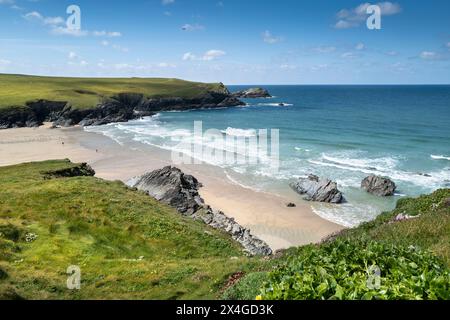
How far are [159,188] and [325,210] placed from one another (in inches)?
777

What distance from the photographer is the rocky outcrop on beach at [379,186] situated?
50.6 metres

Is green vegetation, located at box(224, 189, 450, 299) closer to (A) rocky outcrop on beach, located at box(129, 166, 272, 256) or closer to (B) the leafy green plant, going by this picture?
(B) the leafy green plant

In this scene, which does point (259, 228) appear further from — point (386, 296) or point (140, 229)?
point (386, 296)

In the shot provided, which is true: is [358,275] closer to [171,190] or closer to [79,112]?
[171,190]

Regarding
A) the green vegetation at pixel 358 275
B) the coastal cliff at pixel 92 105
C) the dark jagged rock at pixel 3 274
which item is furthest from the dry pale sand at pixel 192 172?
the green vegetation at pixel 358 275

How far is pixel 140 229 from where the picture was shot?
2928 cm

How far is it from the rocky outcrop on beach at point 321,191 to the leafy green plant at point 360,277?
129ft

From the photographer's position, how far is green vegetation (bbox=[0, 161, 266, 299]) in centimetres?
1861

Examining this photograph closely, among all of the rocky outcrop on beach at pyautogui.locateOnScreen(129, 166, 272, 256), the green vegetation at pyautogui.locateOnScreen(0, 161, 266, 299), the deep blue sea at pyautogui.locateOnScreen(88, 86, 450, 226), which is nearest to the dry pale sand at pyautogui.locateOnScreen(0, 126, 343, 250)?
the deep blue sea at pyautogui.locateOnScreen(88, 86, 450, 226)

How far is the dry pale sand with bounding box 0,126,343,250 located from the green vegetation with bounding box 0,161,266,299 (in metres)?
9.75

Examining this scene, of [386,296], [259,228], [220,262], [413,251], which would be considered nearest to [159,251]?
[220,262]

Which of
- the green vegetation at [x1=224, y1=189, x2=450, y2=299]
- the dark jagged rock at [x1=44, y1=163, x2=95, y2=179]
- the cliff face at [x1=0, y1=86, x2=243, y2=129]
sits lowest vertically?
the dark jagged rock at [x1=44, y1=163, x2=95, y2=179]

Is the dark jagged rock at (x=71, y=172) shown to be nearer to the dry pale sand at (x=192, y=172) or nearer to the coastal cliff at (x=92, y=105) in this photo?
the dry pale sand at (x=192, y=172)

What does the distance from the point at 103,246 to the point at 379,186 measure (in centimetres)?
3806
